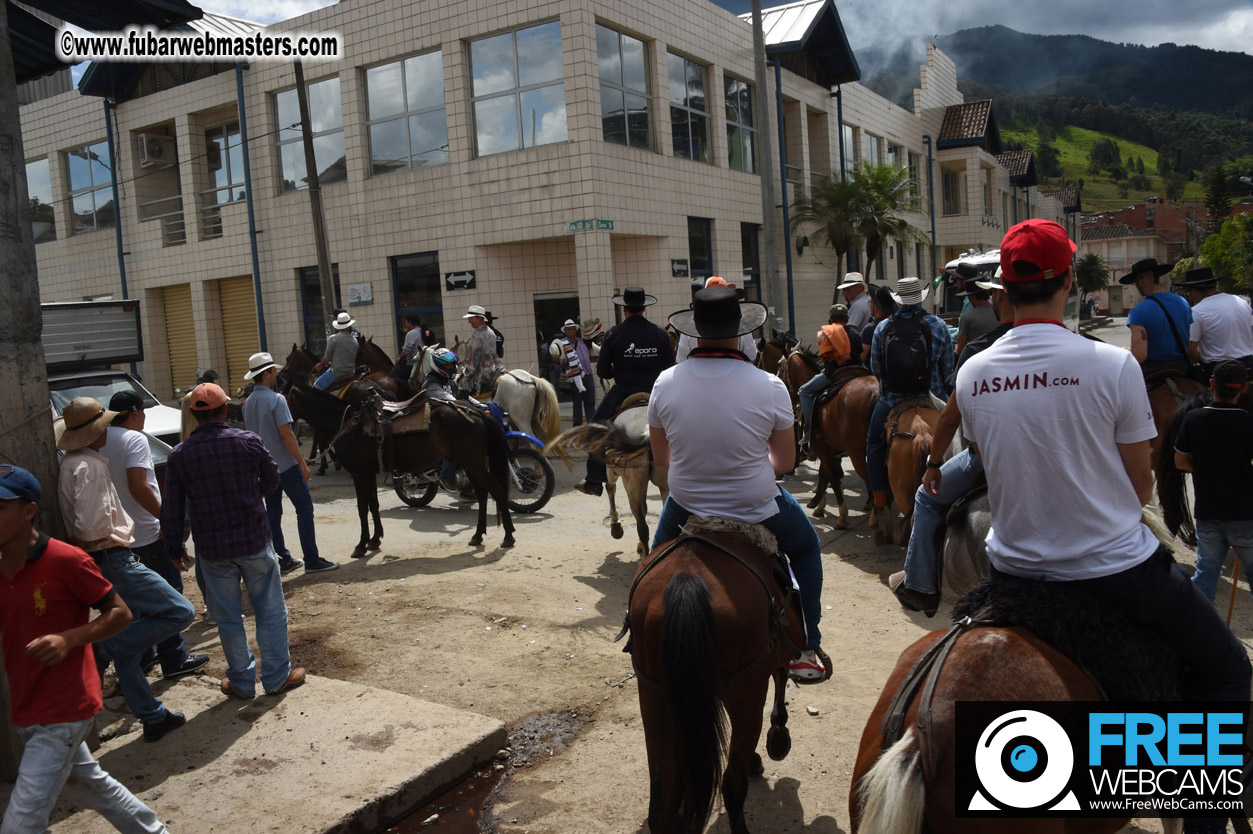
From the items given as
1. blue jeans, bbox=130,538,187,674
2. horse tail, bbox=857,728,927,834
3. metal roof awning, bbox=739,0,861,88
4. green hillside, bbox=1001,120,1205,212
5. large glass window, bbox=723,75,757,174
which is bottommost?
blue jeans, bbox=130,538,187,674

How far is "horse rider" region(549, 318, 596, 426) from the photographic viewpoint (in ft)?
46.8

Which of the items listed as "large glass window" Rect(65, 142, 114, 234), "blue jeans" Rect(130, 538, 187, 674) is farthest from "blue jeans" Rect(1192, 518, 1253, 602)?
"large glass window" Rect(65, 142, 114, 234)

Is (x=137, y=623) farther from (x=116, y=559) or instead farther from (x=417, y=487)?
(x=417, y=487)

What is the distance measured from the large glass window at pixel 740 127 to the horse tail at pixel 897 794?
64.6 ft

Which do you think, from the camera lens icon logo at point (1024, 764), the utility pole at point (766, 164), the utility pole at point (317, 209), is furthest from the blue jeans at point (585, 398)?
the camera lens icon logo at point (1024, 764)

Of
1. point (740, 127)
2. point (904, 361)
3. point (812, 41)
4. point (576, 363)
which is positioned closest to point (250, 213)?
point (576, 363)

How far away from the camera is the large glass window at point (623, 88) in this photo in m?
17.1

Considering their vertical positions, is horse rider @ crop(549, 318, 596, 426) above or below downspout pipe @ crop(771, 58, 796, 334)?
below

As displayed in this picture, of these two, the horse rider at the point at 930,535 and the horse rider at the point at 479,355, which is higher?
the horse rider at the point at 479,355

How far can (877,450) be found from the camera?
7.59 meters

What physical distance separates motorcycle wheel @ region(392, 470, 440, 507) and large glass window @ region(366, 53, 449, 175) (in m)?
9.24

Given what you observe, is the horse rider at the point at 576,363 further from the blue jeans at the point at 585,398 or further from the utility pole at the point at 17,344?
the utility pole at the point at 17,344

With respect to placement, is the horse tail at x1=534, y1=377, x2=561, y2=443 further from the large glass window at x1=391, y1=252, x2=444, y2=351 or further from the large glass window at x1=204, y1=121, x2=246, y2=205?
the large glass window at x1=204, y1=121, x2=246, y2=205

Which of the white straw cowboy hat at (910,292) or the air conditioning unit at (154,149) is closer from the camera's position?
the white straw cowboy hat at (910,292)
